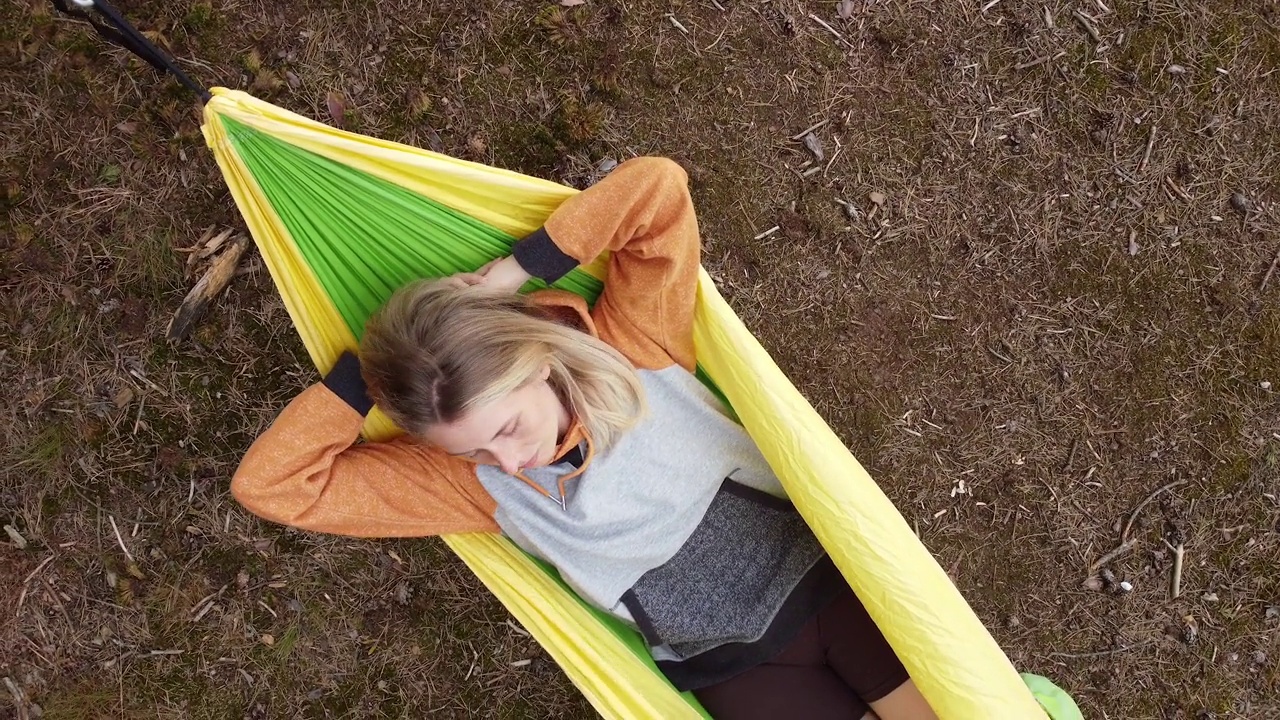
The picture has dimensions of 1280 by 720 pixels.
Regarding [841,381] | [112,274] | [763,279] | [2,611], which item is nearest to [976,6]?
[763,279]

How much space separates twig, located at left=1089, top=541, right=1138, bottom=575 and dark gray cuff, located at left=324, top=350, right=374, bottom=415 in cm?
214

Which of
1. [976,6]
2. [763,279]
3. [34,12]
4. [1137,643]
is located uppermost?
[34,12]

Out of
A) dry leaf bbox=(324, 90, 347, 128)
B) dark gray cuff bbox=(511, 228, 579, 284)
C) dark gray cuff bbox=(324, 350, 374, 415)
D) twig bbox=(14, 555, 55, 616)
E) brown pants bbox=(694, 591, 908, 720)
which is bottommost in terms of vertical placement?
brown pants bbox=(694, 591, 908, 720)

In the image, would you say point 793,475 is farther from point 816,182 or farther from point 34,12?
point 34,12

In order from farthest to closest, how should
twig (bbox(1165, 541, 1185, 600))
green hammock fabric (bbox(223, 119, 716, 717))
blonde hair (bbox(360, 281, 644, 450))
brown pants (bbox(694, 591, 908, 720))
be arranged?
twig (bbox(1165, 541, 1185, 600))
brown pants (bbox(694, 591, 908, 720))
green hammock fabric (bbox(223, 119, 716, 717))
blonde hair (bbox(360, 281, 644, 450))

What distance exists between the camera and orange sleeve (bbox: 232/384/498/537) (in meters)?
1.73

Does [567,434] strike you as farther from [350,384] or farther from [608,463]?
[350,384]

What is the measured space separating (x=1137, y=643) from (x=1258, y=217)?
134 centimetres

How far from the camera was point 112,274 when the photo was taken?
7.58 feet

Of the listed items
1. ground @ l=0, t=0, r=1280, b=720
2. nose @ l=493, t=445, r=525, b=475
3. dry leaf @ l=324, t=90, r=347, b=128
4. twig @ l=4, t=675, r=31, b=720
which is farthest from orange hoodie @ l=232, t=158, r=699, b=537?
twig @ l=4, t=675, r=31, b=720

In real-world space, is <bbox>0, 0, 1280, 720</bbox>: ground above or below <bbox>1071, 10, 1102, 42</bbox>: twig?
below

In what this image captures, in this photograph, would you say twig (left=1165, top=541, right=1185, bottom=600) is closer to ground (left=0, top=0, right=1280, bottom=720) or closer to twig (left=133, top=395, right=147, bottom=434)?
ground (left=0, top=0, right=1280, bottom=720)

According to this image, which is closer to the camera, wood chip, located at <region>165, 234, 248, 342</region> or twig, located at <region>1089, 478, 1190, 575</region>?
wood chip, located at <region>165, 234, 248, 342</region>

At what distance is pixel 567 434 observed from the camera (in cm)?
180
